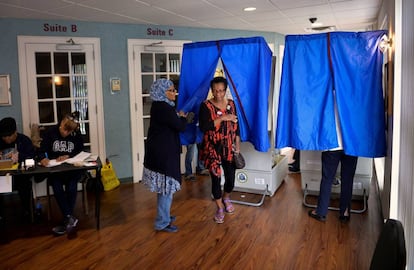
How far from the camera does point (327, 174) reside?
10.9 ft

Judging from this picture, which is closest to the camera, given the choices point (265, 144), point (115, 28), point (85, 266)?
point (85, 266)

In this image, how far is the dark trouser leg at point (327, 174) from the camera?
3256 mm

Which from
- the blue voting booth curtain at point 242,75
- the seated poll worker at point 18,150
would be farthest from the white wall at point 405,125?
the seated poll worker at point 18,150

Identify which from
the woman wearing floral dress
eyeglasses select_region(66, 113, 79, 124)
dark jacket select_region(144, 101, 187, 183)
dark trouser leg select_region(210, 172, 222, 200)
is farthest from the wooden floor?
eyeglasses select_region(66, 113, 79, 124)

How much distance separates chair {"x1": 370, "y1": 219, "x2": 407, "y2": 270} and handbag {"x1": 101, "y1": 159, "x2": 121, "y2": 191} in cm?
385

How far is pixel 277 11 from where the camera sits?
14.5 ft

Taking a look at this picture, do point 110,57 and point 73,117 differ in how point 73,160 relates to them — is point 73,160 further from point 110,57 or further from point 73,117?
point 110,57

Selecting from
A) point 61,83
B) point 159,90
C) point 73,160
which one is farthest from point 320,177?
point 61,83

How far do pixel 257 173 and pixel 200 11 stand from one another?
2.09 meters

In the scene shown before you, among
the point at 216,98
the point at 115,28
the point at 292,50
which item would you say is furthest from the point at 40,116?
the point at 292,50

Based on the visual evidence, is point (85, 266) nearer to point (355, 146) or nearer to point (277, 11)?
point (355, 146)

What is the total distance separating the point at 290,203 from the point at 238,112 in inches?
50.0

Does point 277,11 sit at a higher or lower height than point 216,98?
higher

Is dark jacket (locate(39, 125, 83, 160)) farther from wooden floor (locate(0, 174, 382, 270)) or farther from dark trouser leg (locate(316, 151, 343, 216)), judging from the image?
dark trouser leg (locate(316, 151, 343, 216))
